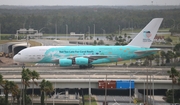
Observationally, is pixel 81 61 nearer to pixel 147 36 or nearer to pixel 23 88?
pixel 147 36

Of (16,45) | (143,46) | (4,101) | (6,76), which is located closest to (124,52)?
(143,46)

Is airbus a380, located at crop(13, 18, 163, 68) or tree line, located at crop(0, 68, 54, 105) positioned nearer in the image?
tree line, located at crop(0, 68, 54, 105)

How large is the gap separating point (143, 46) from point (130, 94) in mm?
15675

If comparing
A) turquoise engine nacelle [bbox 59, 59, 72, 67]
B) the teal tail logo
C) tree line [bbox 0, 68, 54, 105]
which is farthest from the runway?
tree line [bbox 0, 68, 54, 105]

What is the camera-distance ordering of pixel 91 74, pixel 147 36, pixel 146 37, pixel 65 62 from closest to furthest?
pixel 91 74 → pixel 65 62 → pixel 146 37 → pixel 147 36

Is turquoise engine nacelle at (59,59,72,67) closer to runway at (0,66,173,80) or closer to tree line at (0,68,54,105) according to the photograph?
runway at (0,66,173,80)

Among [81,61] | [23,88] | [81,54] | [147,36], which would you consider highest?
[147,36]

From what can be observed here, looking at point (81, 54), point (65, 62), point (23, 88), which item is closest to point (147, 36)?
point (81, 54)

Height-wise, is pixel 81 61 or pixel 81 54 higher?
pixel 81 54

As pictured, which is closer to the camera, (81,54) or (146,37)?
(81,54)

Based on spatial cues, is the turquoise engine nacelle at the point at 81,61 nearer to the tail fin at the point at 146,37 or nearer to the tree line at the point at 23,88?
the tail fin at the point at 146,37

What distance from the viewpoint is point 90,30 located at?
19038cm

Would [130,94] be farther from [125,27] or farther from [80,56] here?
[125,27]

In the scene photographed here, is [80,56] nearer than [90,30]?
Yes
